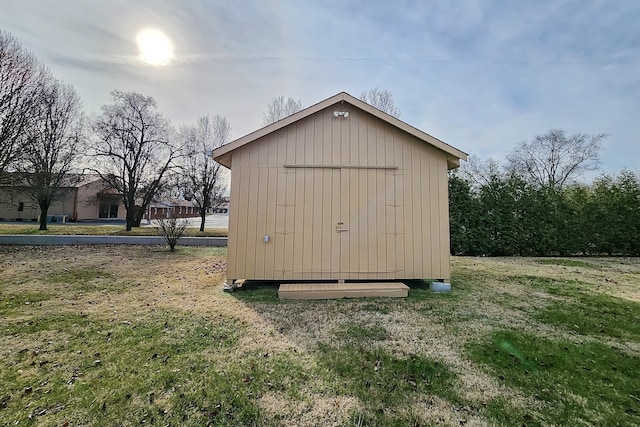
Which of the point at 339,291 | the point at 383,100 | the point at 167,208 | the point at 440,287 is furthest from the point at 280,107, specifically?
the point at 167,208

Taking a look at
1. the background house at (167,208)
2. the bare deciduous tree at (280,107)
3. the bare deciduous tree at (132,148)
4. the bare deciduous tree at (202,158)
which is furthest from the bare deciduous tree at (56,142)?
the background house at (167,208)

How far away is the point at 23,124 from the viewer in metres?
11.3

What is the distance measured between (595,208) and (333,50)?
12468mm

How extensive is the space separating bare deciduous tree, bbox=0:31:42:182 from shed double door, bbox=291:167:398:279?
1261 centimetres

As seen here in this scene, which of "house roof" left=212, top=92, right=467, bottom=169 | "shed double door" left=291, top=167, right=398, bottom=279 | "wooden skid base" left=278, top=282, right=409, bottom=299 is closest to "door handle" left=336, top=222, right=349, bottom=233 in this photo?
"shed double door" left=291, top=167, right=398, bottom=279

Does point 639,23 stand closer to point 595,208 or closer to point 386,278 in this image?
point 595,208

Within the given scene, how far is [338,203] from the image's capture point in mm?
5984

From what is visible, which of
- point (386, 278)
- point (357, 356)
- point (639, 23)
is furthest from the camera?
point (639, 23)

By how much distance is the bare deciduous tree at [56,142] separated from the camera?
14.6 meters

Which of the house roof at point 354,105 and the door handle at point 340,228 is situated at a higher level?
the house roof at point 354,105

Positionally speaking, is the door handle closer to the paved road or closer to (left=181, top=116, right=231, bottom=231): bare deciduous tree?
the paved road

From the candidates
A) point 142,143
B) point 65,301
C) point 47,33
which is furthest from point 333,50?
point 142,143

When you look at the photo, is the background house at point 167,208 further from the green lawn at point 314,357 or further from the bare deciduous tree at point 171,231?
the green lawn at point 314,357

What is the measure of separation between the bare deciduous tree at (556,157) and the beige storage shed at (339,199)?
19.8 meters
